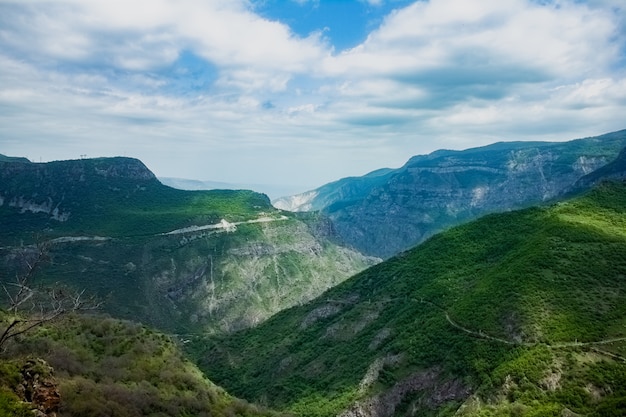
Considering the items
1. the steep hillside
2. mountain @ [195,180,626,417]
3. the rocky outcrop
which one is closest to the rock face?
the steep hillside

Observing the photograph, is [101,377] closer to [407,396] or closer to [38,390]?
[38,390]

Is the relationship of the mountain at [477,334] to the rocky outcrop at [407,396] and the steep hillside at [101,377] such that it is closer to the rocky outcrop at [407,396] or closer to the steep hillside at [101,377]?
the rocky outcrop at [407,396]

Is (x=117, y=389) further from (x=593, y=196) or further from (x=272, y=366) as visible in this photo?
(x=593, y=196)

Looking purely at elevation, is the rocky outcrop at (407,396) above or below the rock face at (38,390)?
below

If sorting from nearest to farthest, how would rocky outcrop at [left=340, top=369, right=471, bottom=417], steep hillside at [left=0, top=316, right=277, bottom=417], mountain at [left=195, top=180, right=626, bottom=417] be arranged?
steep hillside at [left=0, top=316, right=277, bottom=417] → mountain at [left=195, top=180, right=626, bottom=417] → rocky outcrop at [left=340, top=369, right=471, bottom=417]

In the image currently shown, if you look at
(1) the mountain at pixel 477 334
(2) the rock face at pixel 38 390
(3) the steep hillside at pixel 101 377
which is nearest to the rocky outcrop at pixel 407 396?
Answer: (1) the mountain at pixel 477 334

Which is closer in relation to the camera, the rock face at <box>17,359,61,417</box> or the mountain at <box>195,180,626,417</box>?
the rock face at <box>17,359,61,417</box>

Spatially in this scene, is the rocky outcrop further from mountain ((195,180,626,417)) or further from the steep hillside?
the steep hillside

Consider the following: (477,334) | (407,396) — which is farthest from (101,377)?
(477,334)
